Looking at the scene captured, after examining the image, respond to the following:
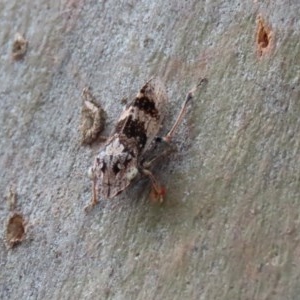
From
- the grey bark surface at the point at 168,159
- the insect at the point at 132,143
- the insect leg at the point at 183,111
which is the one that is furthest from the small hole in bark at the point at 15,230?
the insect leg at the point at 183,111

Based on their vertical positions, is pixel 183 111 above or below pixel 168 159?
above

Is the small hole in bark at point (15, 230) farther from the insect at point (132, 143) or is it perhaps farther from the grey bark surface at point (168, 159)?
the insect at point (132, 143)

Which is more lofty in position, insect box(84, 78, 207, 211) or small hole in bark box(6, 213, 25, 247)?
insect box(84, 78, 207, 211)

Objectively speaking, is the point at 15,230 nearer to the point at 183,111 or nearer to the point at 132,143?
the point at 132,143

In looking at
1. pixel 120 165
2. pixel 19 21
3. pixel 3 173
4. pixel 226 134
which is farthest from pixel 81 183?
pixel 19 21

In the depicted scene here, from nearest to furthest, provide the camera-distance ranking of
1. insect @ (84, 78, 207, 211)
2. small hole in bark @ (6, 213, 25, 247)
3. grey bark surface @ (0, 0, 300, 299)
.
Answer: grey bark surface @ (0, 0, 300, 299)
insect @ (84, 78, 207, 211)
small hole in bark @ (6, 213, 25, 247)

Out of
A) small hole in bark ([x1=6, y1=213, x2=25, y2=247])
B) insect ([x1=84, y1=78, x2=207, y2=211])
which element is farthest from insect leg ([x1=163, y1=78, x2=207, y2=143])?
small hole in bark ([x1=6, y1=213, x2=25, y2=247])

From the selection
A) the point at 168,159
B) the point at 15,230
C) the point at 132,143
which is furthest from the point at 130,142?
the point at 15,230

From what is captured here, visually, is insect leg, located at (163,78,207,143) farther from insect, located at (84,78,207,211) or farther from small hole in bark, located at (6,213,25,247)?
small hole in bark, located at (6,213,25,247)

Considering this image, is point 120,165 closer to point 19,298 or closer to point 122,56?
point 122,56
